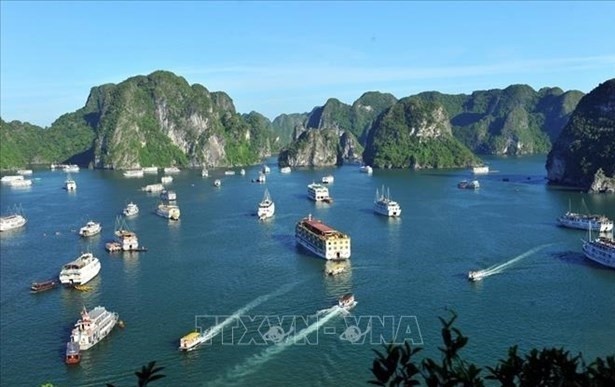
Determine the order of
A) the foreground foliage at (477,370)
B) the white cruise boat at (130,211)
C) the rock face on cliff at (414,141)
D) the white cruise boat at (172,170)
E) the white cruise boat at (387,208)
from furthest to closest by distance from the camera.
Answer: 1. the rock face on cliff at (414,141)
2. the white cruise boat at (172,170)
3. the white cruise boat at (130,211)
4. the white cruise boat at (387,208)
5. the foreground foliage at (477,370)

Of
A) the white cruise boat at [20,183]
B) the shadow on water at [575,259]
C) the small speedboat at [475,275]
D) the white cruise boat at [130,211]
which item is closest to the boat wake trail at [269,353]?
the small speedboat at [475,275]

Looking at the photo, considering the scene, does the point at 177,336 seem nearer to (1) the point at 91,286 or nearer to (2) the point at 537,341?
(1) the point at 91,286

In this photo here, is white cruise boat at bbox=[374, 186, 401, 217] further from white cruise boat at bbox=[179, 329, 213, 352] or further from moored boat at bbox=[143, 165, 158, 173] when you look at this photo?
moored boat at bbox=[143, 165, 158, 173]

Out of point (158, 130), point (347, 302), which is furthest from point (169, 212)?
point (158, 130)

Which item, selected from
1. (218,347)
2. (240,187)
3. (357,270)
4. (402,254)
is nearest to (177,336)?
(218,347)

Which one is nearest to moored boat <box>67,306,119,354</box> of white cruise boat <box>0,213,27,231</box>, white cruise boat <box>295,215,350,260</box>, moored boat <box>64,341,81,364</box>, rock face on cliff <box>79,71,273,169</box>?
moored boat <box>64,341,81,364</box>

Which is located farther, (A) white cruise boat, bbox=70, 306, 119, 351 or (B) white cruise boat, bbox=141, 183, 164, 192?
(B) white cruise boat, bbox=141, 183, 164, 192

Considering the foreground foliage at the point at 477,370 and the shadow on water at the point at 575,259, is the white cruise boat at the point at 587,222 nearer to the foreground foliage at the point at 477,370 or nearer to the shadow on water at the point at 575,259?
the shadow on water at the point at 575,259
